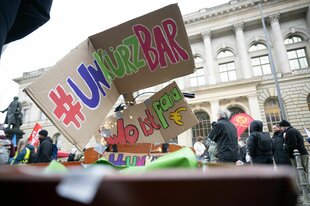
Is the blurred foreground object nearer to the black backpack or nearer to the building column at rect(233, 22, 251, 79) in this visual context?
the black backpack

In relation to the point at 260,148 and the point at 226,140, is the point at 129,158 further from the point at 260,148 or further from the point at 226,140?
the point at 260,148

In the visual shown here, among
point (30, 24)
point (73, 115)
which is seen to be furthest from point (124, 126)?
point (30, 24)

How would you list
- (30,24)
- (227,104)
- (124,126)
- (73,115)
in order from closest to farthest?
(30,24), (73,115), (124,126), (227,104)

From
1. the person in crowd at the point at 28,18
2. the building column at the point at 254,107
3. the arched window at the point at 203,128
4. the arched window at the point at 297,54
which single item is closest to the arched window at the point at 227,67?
the building column at the point at 254,107

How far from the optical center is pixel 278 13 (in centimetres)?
1406

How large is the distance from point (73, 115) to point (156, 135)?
854 mm

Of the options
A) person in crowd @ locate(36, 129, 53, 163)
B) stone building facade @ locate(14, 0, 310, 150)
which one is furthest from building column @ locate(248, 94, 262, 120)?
person in crowd @ locate(36, 129, 53, 163)

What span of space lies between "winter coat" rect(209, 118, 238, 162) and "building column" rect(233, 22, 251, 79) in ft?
38.2

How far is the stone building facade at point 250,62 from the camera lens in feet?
41.3

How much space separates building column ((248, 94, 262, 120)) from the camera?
1238 cm

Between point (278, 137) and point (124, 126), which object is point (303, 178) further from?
point (124, 126)

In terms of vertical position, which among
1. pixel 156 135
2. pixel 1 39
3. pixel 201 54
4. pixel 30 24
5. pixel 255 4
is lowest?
pixel 156 135

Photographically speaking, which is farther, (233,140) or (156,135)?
(233,140)

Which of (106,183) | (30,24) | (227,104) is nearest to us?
(106,183)
